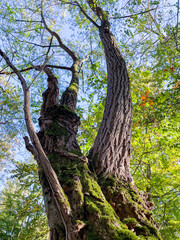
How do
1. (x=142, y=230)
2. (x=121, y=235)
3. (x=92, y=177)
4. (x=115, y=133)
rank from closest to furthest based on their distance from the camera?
(x=121, y=235)
(x=142, y=230)
(x=92, y=177)
(x=115, y=133)

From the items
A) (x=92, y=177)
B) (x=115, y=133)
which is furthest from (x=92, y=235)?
(x=115, y=133)

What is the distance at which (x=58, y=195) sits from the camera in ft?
4.47

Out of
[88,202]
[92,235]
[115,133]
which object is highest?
[115,133]

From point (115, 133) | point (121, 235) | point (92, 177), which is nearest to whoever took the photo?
point (121, 235)

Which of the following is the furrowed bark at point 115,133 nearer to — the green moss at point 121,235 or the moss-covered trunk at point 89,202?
the moss-covered trunk at point 89,202

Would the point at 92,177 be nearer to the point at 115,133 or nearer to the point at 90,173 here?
the point at 90,173

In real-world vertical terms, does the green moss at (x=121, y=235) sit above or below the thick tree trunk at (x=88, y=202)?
below

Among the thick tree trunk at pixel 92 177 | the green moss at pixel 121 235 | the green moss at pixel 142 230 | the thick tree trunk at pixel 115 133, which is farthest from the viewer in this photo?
the thick tree trunk at pixel 115 133

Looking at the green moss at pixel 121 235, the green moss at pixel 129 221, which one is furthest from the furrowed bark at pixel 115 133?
the green moss at pixel 121 235

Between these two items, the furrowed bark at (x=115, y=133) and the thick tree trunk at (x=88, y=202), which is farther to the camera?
the furrowed bark at (x=115, y=133)

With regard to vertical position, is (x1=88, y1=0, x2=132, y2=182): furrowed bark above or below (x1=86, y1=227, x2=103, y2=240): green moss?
above

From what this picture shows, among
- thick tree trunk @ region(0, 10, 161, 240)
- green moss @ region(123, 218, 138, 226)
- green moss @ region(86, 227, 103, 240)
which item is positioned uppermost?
thick tree trunk @ region(0, 10, 161, 240)

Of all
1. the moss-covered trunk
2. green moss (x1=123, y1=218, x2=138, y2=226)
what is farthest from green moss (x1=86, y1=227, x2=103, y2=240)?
green moss (x1=123, y1=218, x2=138, y2=226)

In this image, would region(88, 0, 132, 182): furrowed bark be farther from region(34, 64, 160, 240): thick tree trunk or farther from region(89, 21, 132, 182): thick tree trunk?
region(34, 64, 160, 240): thick tree trunk
